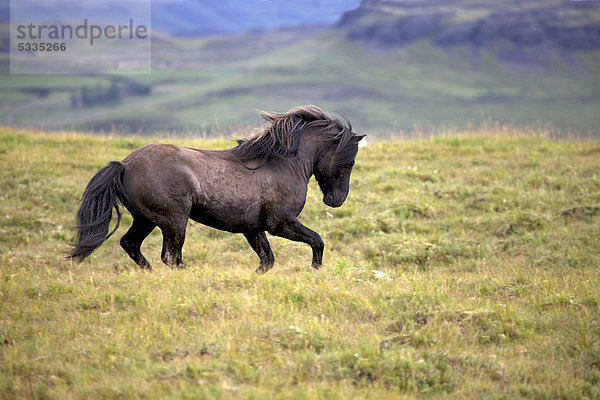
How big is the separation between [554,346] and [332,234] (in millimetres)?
6314

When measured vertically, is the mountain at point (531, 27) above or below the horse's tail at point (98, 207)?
above

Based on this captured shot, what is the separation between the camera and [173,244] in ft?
24.7

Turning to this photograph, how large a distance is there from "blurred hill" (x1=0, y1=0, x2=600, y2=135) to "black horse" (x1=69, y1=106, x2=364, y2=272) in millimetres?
116311

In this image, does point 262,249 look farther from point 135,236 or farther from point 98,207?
point 98,207

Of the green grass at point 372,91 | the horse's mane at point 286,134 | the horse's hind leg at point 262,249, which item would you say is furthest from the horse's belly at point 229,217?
the green grass at point 372,91

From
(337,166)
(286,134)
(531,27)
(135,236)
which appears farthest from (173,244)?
(531,27)

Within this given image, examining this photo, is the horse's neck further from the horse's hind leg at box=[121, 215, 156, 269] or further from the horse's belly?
the horse's hind leg at box=[121, 215, 156, 269]

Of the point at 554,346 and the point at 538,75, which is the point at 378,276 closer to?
the point at 554,346

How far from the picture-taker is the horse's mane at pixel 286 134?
8023mm

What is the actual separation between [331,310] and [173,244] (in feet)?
8.00

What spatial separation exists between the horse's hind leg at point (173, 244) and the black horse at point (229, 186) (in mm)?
13

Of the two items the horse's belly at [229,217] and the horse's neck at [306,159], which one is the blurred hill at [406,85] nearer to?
the horse's neck at [306,159]

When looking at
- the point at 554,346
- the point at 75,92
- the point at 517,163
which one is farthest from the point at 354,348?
the point at 75,92

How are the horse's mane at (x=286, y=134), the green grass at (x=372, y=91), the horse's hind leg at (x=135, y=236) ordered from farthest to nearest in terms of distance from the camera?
1. the green grass at (x=372, y=91)
2. the horse's mane at (x=286, y=134)
3. the horse's hind leg at (x=135, y=236)
